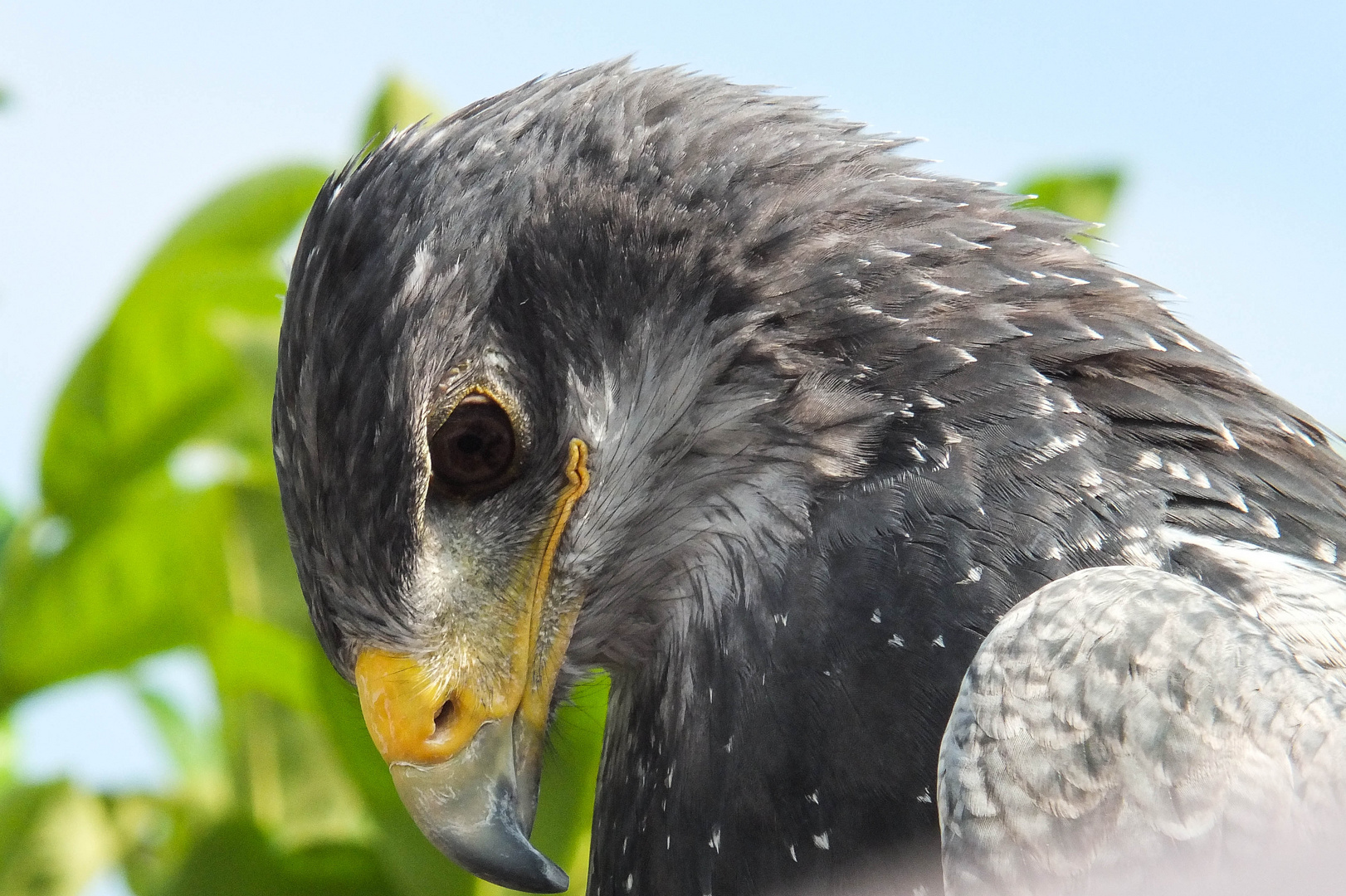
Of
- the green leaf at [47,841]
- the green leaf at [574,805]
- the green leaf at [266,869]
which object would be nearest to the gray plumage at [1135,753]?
the green leaf at [574,805]

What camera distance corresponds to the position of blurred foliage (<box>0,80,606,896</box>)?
10.9 ft

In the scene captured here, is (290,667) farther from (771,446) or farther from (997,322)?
(997,322)

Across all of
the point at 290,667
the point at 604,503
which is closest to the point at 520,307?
the point at 604,503

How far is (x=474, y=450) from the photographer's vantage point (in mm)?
1773

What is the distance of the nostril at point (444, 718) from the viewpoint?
1716 mm

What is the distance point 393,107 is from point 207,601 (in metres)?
1.38

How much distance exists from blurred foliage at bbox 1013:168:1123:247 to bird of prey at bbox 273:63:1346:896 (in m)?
1.82

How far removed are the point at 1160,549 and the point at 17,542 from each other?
3752 mm

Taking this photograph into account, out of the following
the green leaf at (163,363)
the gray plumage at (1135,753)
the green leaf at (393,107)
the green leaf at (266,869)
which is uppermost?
the gray plumage at (1135,753)

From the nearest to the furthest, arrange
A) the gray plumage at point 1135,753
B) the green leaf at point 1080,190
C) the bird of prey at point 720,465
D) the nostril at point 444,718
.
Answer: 1. the gray plumage at point 1135,753
2. the bird of prey at point 720,465
3. the nostril at point 444,718
4. the green leaf at point 1080,190

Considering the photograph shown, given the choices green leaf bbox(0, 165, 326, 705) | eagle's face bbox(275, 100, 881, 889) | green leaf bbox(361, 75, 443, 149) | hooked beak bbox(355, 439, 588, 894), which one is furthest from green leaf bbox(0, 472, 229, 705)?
hooked beak bbox(355, 439, 588, 894)

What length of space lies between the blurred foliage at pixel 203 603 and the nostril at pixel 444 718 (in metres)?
1.35

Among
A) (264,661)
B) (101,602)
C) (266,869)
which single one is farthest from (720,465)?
(101,602)

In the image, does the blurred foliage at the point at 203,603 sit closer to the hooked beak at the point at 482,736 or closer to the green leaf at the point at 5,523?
the green leaf at the point at 5,523
